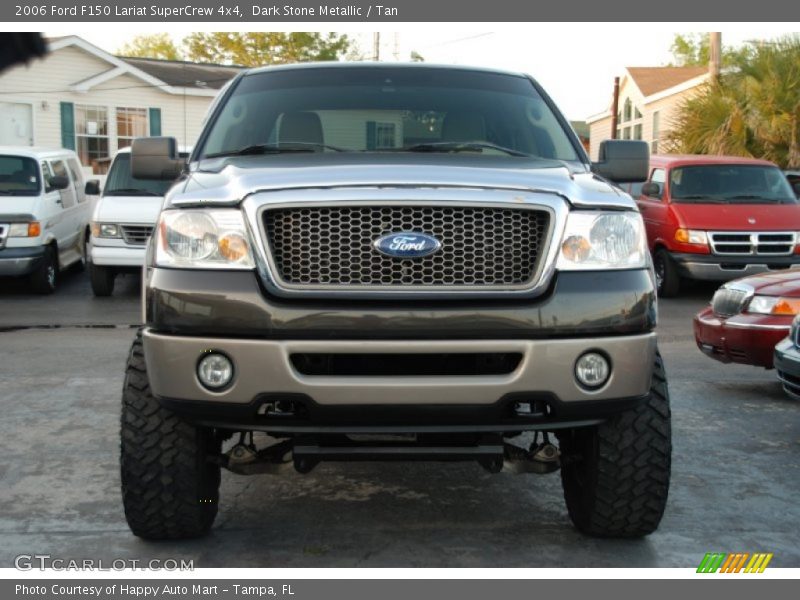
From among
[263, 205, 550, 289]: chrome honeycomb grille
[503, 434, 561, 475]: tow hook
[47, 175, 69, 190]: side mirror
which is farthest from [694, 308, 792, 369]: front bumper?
[47, 175, 69, 190]: side mirror

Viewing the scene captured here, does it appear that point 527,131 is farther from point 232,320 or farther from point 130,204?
point 130,204

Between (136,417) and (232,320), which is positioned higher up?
(232,320)

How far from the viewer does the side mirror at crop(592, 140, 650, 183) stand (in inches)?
217

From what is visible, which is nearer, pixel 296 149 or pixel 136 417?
pixel 136 417

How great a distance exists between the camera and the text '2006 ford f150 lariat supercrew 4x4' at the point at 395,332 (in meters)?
3.90

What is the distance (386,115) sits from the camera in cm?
550

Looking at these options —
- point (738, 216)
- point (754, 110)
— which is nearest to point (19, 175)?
point (738, 216)

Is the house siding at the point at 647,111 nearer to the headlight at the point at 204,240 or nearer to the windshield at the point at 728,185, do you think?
the windshield at the point at 728,185

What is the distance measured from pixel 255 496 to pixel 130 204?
9345 millimetres

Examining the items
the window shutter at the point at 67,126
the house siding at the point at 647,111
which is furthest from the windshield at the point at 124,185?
the house siding at the point at 647,111

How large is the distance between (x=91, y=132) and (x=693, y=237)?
1734 cm

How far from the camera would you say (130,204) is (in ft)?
46.0

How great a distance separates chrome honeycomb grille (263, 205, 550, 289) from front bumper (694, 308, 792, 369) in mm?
4233

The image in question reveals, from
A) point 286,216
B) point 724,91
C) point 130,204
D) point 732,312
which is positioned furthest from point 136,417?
point 724,91
